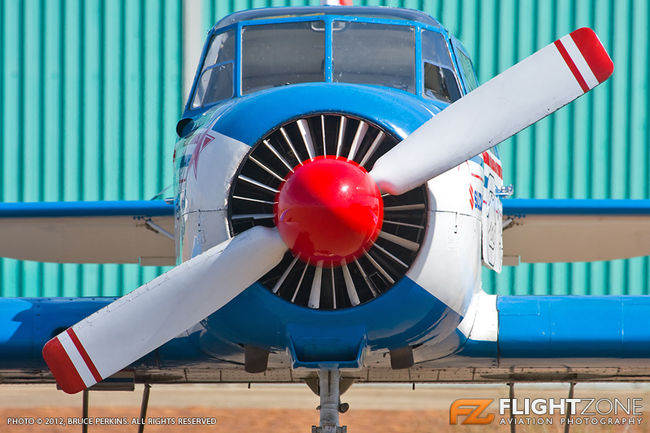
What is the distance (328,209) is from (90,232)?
16.0 ft

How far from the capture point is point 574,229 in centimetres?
793

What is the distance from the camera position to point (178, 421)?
11.0m

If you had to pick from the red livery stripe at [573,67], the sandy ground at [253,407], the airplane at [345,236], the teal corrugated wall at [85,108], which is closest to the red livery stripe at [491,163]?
the airplane at [345,236]

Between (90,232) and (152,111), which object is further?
(152,111)

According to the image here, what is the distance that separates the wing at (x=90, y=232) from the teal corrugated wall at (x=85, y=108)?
361 cm

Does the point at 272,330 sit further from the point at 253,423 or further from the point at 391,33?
the point at 253,423

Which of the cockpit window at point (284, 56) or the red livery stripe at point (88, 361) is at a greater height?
the cockpit window at point (284, 56)

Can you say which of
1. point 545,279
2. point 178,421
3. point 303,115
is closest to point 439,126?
point 303,115

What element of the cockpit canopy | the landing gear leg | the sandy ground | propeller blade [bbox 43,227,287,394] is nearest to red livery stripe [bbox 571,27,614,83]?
the cockpit canopy

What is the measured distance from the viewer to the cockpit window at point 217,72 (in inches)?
218

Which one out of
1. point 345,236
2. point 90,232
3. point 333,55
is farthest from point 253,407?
point 345,236

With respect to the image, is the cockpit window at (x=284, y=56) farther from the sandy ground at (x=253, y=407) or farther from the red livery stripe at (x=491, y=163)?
the sandy ground at (x=253, y=407)

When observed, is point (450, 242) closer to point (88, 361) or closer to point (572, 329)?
point (572, 329)

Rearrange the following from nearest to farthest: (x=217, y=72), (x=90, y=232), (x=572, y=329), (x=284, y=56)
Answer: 1. (x=572, y=329)
2. (x=284, y=56)
3. (x=217, y=72)
4. (x=90, y=232)
